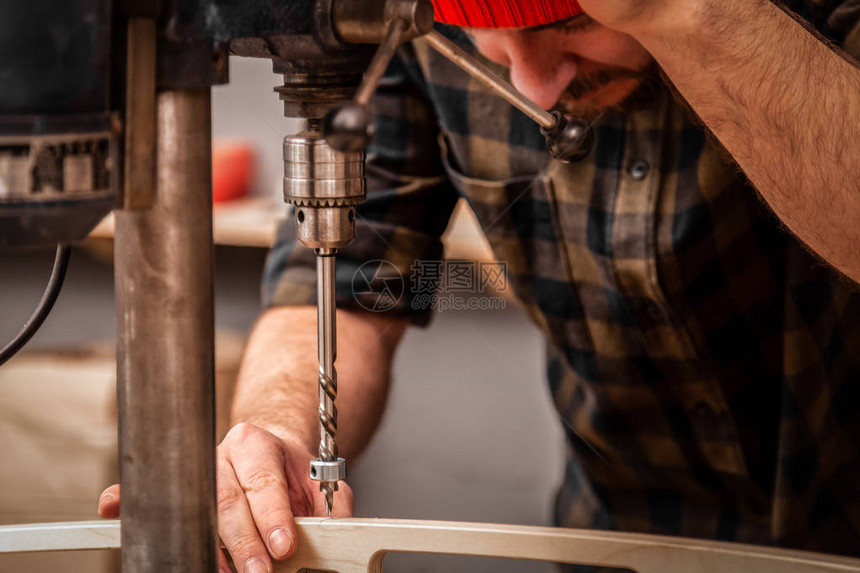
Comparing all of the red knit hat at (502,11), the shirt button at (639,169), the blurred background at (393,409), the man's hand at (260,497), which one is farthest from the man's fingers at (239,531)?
the blurred background at (393,409)

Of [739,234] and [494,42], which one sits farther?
[739,234]

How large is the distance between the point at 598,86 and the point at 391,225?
0.96 ft

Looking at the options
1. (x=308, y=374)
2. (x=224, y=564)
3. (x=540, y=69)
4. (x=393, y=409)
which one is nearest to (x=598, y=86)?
(x=540, y=69)

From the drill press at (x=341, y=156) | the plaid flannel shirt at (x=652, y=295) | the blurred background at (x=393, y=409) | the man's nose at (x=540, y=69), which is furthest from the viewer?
the blurred background at (x=393, y=409)

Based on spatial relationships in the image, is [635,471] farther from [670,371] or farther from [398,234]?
[398,234]

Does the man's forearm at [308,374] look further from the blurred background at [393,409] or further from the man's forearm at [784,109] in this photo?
the blurred background at [393,409]

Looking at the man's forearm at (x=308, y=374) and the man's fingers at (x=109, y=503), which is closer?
the man's fingers at (x=109, y=503)

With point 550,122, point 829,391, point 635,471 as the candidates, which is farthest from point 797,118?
point 635,471

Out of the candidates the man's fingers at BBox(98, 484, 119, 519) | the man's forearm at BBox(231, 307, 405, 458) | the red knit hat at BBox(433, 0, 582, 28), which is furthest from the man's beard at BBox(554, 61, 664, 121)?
the man's fingers at BBox(98, 484, 119, 519)

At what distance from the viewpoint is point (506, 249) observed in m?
0.97

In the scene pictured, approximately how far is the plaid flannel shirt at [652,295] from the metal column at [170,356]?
483 mm

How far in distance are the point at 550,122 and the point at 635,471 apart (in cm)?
60

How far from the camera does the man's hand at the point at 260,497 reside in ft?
1.87

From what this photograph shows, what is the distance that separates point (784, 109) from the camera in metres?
0.54
